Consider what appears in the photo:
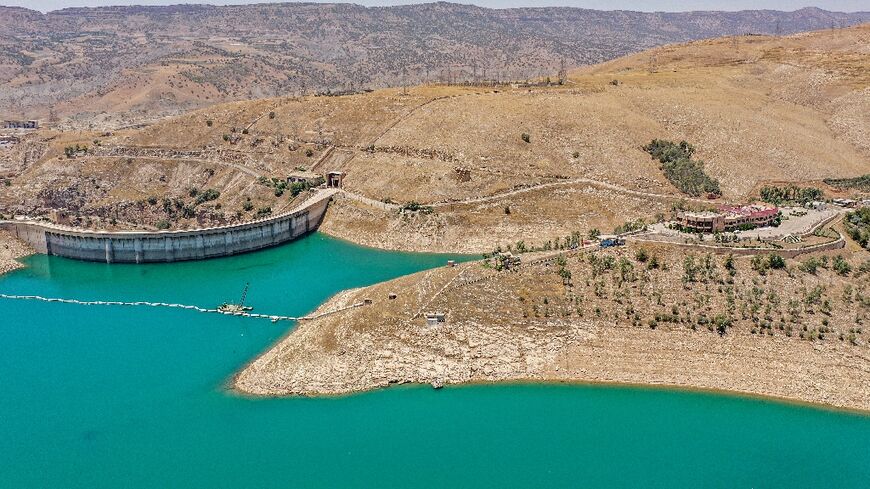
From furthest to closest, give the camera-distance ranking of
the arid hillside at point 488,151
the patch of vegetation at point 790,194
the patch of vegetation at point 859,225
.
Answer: the arid hillside at point 488,151, the patch of vegetation at point 790,194, the patch of vegetation at point 859,225

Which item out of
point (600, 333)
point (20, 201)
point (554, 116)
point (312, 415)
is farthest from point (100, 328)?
point (554, 116)

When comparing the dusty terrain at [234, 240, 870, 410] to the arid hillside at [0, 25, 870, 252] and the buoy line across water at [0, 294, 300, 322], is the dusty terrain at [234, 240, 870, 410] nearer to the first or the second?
the buoy line across water at [0, 294, 300, 322]

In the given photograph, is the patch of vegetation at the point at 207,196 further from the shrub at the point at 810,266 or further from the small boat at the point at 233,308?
the shrub at the point at 810,266

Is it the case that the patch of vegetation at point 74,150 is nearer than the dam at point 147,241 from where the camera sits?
No

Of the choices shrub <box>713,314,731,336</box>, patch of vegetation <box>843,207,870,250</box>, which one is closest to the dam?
shrub <box>713,314,731,336</box>

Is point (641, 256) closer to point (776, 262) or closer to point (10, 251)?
point (776, 262)

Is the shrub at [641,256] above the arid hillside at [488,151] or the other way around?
the other way around

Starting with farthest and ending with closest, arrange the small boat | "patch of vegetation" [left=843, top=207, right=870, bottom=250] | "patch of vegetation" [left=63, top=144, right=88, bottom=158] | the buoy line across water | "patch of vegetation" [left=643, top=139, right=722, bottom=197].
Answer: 1. "patch of vegetation" [left=63, top=144, right=88, bottom=158]
2. "patch of vegetation" [left=643, top=139, right=722, bottom=197]
3. "patch of vegetation" [left=843, top=207, right=870, bottom=250]
4. the small boat
5. the buoy line across water

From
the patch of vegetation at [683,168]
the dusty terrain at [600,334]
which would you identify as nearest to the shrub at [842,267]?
the dusty terrain at [600,334]
